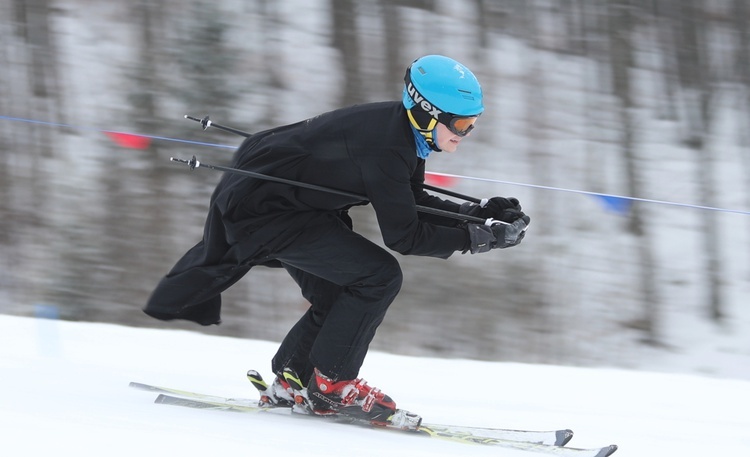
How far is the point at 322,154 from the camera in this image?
3264 millimetres

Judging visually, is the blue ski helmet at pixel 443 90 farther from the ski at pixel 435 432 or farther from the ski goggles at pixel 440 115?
the ski at pixel 435 432

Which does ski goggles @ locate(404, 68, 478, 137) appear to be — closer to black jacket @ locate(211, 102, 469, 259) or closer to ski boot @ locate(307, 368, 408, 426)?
black jacket @ locate(211, 102, 469, 259)

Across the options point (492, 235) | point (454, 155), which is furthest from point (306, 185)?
point (454, 155)

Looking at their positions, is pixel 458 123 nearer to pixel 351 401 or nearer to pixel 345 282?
pixel 345 282

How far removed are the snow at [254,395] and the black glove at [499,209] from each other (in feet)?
3.19

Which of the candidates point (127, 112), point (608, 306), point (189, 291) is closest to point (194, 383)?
point (189, 291)

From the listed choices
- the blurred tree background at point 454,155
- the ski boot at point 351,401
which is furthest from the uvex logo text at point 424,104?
the blurred tree background at point 454,155

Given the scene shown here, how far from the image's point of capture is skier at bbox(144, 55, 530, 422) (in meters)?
3.16

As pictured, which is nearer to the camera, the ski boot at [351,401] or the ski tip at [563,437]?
the ski tip at [563,437]

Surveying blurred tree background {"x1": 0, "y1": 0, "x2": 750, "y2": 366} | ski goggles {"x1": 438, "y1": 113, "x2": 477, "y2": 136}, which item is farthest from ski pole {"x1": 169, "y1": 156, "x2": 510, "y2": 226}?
blurred tree background {"x1": 0, "y1": 0, "x2": 750, "y2": 366}

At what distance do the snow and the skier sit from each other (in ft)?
1.35

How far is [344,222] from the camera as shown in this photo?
3650 millimetres

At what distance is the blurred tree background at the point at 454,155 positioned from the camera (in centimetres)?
594

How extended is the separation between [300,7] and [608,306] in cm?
317
